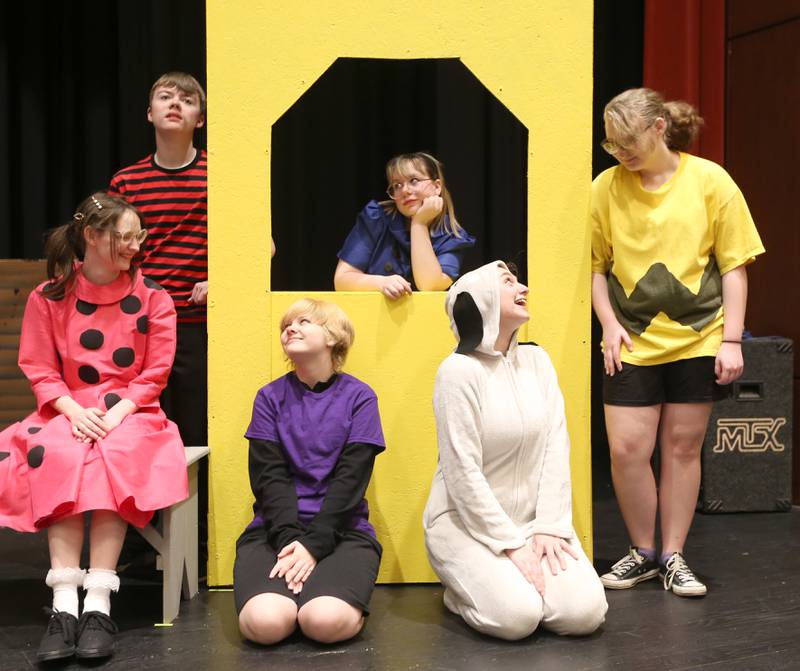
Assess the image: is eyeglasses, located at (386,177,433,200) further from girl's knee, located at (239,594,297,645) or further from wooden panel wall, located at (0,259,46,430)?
wooden panel wall, located at (0,259,46,430)

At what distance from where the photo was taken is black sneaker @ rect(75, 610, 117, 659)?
240cm

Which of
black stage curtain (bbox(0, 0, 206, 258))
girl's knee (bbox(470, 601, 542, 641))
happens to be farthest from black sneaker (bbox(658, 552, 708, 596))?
black stage curtain (bbox(0, 0, 206, 258))

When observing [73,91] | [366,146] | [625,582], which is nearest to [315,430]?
[625,582]

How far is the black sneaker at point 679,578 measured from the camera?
296cm

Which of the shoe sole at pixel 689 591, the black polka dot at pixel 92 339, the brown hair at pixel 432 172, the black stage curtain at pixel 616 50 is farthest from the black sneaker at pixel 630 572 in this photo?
the black stage curtain at pixel 616 50

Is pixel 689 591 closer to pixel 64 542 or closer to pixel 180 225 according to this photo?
pixel 64 542

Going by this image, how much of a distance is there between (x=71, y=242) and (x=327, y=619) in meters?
1.33

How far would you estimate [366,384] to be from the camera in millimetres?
2936

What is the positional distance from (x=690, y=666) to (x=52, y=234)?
2.13 m

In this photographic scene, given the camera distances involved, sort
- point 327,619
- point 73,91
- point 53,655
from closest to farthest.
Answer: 1. point 53,655
2. point 327,619
3. point 73,91

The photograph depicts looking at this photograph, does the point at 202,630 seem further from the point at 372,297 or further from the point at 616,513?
the point at 616,513

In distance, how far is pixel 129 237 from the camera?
2.84 m

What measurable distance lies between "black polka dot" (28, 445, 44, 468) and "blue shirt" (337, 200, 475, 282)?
1169mm

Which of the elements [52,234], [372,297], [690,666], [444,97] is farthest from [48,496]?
[444,97]
